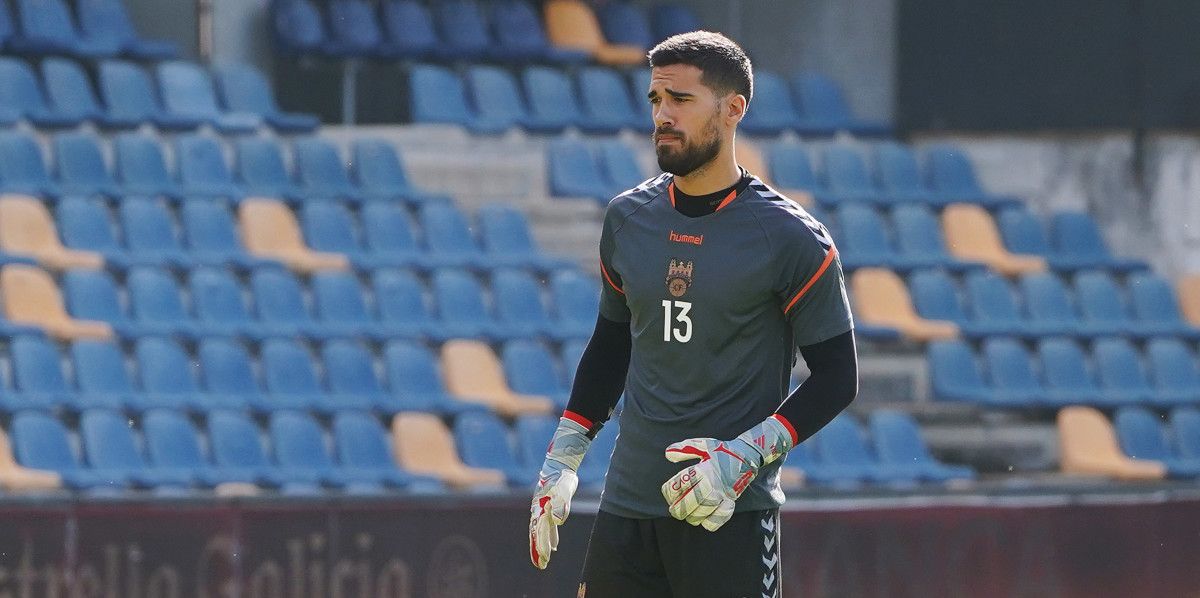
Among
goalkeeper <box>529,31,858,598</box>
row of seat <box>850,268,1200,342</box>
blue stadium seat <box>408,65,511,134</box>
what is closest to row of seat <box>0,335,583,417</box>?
row of seat <box>850,268,1200,342</box>

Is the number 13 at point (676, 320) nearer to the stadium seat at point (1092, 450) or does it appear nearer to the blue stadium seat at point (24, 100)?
the stadium seat at point (1092, 450)

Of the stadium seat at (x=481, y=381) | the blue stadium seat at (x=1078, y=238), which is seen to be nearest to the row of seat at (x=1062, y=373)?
the blue stadium seat at (x=1078, y=238)

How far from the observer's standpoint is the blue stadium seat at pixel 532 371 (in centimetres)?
1246

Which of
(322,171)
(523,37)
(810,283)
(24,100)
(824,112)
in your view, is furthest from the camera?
(523,37)

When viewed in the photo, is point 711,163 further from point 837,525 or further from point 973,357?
point 973,357

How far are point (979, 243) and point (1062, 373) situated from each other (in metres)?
1.46

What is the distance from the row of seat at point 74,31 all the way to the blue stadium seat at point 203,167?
126 cm

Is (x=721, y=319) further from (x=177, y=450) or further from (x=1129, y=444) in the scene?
(x=1129, y=444)

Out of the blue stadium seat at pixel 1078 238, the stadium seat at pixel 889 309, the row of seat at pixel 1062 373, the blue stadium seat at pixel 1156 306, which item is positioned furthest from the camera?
the blue stadium seat at pixel 1078 238

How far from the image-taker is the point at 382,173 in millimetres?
14211

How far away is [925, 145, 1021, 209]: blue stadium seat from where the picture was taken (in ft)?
51.0

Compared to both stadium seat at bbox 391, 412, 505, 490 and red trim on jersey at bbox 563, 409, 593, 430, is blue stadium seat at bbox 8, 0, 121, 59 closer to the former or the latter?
stadium seat at bbox 391, 412, 505, 490

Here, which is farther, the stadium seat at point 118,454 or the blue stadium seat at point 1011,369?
the blue stadium seat at point 1011,369

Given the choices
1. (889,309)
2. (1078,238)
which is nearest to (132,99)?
(889,309)
